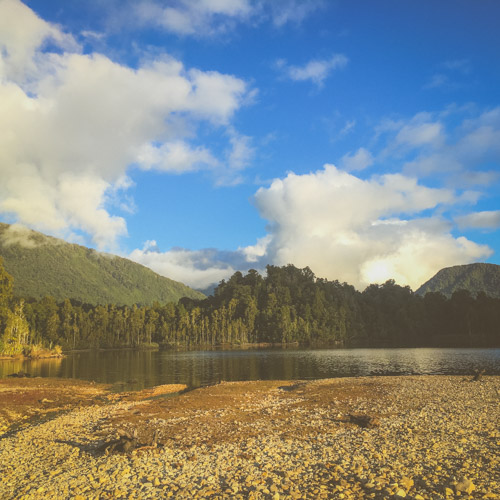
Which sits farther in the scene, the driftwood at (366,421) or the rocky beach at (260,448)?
the driftwood at (366,421)

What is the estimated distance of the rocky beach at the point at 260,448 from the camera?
43.9ft

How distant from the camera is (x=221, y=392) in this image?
40.3 meters

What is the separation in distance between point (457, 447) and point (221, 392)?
90.0 ft

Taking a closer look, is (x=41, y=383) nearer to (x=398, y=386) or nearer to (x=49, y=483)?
(x=49, y=483)

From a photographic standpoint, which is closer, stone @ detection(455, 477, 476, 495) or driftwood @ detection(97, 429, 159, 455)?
stone @ detection(455, 477, 476, 495)

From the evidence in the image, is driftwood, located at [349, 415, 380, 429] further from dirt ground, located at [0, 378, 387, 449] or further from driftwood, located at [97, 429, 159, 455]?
driftwood, located at [97, 429, 159, 455]

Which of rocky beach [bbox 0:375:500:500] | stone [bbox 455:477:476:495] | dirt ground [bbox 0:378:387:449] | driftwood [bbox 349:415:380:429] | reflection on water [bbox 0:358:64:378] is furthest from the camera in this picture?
reflection on water [bbox 0:358:64:378]

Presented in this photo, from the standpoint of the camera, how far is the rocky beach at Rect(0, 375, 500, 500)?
43.9ft

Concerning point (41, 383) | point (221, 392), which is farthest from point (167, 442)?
point (41, 383)

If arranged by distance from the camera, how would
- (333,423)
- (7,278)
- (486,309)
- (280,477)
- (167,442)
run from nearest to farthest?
(280,477) < (167,442) < (333,423) < (7,278) < (486,309)

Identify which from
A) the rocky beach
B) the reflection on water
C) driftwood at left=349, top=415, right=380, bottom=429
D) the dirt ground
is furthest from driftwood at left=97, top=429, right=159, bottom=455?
the reflection on water

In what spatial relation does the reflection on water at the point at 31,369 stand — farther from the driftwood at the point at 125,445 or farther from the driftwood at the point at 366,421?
the driftwood at the point at 366,421

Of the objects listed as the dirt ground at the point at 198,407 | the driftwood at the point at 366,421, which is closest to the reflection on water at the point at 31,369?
the dirt ground at the point at 198,407

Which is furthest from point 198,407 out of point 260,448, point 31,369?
point 31,369
